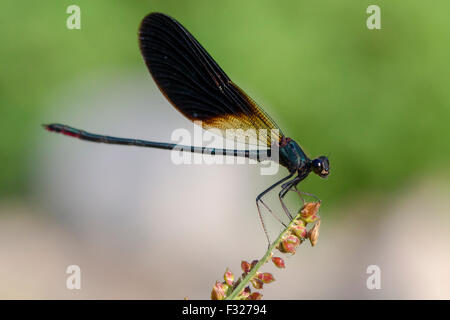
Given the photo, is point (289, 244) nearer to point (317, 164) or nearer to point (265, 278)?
point (265, 278)

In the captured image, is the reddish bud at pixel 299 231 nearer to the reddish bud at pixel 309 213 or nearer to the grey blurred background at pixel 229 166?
the reddish bud at pixel 309 213

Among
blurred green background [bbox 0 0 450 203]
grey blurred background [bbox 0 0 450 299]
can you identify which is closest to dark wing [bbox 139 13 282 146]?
grey blurred background [bbox 0 0 450 299]

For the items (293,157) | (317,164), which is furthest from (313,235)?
(293,157)

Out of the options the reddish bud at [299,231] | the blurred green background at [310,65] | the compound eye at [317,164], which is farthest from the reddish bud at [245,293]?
the blurred green background at [310,65]

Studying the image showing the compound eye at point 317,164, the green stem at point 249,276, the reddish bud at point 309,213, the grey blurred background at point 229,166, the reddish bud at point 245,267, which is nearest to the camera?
the green stem at point 249,276

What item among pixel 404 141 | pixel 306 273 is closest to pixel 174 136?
pixel 306 273

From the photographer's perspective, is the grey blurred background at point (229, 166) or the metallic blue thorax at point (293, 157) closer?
the metallic blue thorax at point (293, 157)

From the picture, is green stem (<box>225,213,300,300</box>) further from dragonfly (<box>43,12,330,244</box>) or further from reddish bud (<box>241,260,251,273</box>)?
dragonfly (<box>43,12,330,244</box>)
